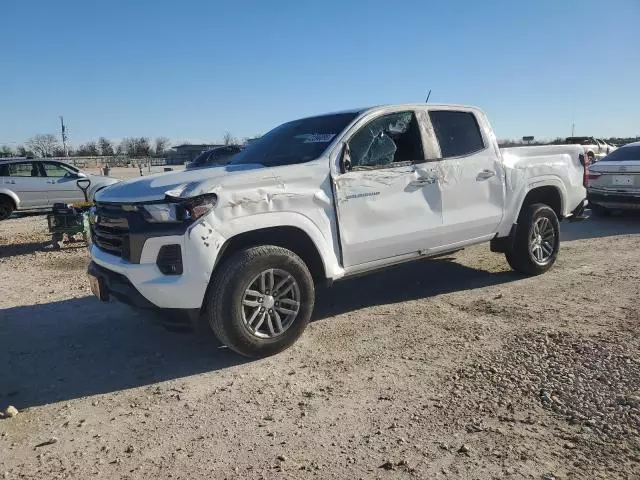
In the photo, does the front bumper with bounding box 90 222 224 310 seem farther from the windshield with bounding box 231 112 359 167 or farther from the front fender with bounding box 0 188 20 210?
the front fender with bounding box 0 188 20 210

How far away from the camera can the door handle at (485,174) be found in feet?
18.6

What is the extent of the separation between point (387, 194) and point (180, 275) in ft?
6.56

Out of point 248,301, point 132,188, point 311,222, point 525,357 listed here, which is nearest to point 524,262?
point 525,357

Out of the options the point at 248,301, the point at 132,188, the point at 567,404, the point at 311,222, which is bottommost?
the point at 567,404

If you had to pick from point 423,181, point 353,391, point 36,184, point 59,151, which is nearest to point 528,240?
point 423,181

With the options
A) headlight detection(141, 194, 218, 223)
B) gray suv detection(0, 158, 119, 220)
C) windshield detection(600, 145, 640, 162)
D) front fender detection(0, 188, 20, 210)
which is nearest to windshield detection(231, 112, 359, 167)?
headlight detection(141, 194, 218, 223)

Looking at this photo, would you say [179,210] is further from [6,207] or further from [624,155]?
[6,207]

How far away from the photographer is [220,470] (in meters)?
2.78

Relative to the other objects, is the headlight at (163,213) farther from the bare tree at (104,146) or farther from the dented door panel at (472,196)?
the bare tree at (104,146)

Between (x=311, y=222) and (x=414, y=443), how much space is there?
1.98 meters

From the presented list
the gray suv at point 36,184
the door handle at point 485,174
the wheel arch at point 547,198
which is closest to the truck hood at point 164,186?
the door handle at point 485,174

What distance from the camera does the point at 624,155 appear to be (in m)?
11.1

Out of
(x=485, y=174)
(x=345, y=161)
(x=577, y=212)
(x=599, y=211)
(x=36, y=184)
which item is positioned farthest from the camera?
(x=36, y=184)

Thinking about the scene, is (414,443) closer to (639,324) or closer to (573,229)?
(639,324)
